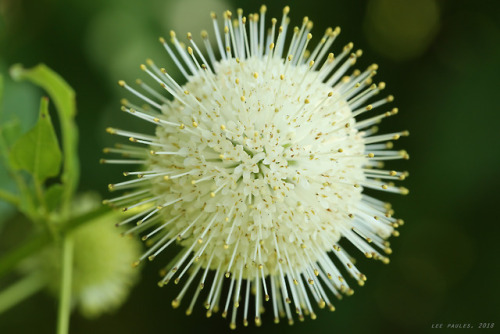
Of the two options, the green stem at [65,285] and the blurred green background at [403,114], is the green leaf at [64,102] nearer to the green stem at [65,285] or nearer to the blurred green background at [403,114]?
the green stem at [65,285]

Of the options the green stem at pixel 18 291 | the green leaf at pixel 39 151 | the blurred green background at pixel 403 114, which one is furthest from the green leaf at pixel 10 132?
the blurred green background at pixel 403 114

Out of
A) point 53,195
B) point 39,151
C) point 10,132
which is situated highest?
point 10,132

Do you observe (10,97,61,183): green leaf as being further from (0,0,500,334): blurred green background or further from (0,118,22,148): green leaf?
(0,0,500,334): blurred green background

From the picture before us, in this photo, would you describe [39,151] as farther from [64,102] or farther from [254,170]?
[254,170]

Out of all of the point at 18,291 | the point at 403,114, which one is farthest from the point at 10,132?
the point at 403,114

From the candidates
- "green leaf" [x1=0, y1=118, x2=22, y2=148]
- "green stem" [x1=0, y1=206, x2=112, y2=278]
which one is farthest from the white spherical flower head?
"green leaf" [x1=0, y1=118, x2=22, y2=148]

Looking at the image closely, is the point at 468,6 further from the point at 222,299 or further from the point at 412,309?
the point at 222,299
